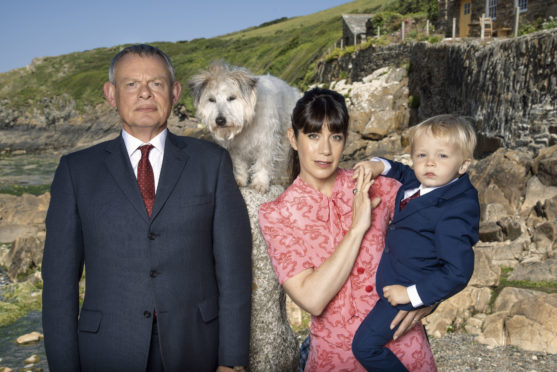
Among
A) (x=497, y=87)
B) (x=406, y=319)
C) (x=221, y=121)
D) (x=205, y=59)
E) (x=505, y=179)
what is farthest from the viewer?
(x=205, y=59)

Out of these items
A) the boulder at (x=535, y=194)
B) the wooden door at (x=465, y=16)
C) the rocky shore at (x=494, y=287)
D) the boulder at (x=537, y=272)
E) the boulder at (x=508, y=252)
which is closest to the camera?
the rocky shore at (x=494, y=287)

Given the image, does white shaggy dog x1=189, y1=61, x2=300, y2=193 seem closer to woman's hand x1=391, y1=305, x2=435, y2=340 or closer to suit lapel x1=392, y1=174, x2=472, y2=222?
suit lapel x1=392, y1=174, x2=472, y2=222

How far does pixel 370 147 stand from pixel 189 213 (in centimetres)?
1875

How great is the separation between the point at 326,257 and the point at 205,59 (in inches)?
2929

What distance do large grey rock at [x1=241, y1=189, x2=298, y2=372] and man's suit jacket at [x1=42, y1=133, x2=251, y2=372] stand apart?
0.53 m

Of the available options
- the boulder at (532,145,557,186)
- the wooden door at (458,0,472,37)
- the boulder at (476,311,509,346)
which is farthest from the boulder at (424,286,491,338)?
the wooden door at (458,0,472,37)

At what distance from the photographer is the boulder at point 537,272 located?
7.93 m

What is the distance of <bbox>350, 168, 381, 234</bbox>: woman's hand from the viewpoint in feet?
7.11

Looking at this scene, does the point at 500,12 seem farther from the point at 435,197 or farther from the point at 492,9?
the point at 435,197

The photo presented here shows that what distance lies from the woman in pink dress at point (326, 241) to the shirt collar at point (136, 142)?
665 millimetres

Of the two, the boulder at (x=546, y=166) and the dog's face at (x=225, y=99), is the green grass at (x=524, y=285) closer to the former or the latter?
the boulder at (x=546, y=166)

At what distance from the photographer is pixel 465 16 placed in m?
26.2

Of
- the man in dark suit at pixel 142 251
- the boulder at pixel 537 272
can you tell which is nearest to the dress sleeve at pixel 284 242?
the man in dark suit at pixel 142 251

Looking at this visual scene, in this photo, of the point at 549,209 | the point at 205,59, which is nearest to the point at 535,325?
the point at 549,209
